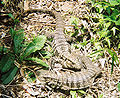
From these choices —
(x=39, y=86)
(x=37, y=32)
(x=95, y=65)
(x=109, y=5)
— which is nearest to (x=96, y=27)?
(x=109, y=5)

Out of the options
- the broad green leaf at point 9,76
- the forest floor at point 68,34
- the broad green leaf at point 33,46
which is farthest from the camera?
the broad green leaf at point 33,46

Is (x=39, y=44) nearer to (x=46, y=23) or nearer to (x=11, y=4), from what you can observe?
(x=46, y=23)

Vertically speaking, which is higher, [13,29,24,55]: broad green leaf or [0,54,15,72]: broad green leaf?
[13,29,24,55]: broad green leaf

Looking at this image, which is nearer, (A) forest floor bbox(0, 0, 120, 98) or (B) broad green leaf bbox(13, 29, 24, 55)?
(A) forest floor bbox(0, 0, 120, 98)

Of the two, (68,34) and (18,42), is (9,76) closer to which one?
(18,42)

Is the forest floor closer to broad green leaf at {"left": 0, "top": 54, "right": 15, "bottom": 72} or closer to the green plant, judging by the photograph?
the green plant

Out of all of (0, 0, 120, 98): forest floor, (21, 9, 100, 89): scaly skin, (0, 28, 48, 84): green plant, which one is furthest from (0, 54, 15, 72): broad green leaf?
(21, 9, 100, 89): scaly skin

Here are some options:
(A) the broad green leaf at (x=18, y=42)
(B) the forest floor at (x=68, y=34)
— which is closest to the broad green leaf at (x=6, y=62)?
(A) the broad green leaf at (x=18, y=42)

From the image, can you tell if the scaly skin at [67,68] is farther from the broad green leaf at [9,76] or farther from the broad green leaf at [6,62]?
the broad green leaf at [6,62]
